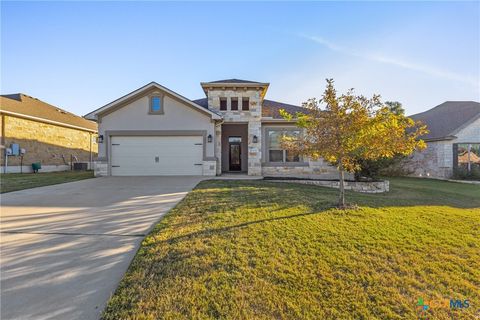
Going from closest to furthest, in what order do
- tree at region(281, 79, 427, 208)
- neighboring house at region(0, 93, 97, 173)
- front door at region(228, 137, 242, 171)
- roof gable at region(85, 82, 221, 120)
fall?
tree at region(281, 79, 427, 208) < roof gable at region(85, 82, 221, 120) < neighboring house at region(0, 93, 97, 173) < front door at region(228, 137, 242, 171)

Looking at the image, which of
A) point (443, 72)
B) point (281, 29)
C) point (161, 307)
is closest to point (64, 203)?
point (161, 307)

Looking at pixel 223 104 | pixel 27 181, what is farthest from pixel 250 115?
pixel 27 181

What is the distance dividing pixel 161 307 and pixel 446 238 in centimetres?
498

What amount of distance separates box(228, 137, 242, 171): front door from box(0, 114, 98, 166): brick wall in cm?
1365

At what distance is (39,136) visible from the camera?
53.4 ft

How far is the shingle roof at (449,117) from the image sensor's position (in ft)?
51.1

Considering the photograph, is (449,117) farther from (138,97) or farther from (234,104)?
(138,97)

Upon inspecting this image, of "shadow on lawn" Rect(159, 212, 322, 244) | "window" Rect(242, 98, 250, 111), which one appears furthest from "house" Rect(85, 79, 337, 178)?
"shadow on lawn" Rect(159, 212, 322, 244)

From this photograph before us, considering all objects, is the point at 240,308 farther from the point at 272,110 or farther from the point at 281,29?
the point at 272,110

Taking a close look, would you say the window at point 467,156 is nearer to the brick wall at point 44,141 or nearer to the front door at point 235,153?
the front door at point 235,153

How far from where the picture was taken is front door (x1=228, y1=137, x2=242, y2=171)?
1612 centimetres

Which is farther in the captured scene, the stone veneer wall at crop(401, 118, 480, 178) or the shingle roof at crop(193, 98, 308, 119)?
the stone veneer wall at crop(401, 118, 480, 178)

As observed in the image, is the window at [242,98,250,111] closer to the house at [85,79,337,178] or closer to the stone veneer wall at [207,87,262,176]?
the stone veneer wall at [207,87,262,176]

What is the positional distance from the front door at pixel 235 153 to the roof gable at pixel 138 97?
411cm
